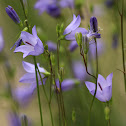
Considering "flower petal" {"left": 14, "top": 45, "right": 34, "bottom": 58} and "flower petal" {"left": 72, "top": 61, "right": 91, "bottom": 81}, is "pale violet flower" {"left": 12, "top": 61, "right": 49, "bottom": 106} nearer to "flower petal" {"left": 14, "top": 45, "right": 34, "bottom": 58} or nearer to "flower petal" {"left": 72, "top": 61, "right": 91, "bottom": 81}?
"flower petal" {"left": 14, "top": 45, "right": 34, "bottom": 58}

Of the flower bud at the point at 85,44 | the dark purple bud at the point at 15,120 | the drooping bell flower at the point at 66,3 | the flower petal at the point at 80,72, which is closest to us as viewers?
the flower bud at the point at 85,44

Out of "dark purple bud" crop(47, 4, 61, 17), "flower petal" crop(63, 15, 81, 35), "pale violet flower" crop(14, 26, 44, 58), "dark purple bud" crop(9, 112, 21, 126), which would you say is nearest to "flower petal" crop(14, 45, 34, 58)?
"pale violet flower" crop(14, 26, 44, 58)

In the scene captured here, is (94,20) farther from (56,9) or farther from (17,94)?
(56,9)

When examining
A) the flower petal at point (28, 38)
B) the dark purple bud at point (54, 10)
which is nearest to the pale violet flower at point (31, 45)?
the flower petal at point (28, 38)

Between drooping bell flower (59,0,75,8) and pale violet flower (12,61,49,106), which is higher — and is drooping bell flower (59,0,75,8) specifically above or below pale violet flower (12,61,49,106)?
above

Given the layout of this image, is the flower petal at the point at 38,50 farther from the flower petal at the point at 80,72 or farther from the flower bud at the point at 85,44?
the flower petal at the point at 80,72

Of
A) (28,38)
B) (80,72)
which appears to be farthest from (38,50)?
(80,72)
